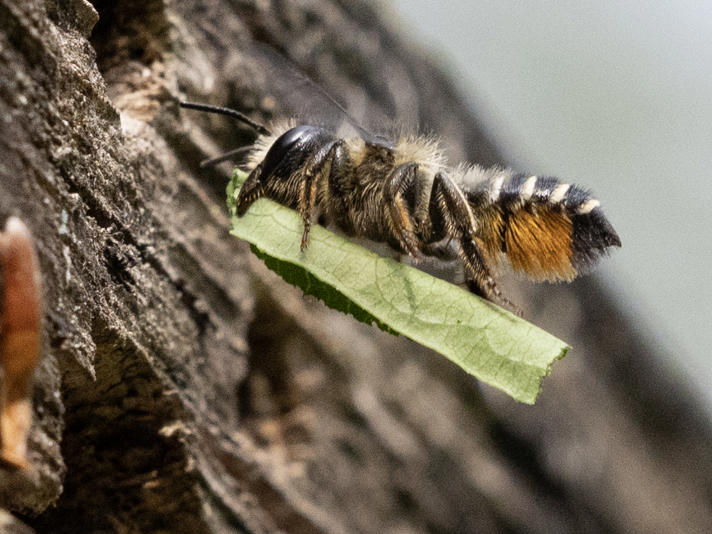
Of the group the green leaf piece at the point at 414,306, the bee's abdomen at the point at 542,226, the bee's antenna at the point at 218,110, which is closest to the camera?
the green leaf piece at the point at 414,306

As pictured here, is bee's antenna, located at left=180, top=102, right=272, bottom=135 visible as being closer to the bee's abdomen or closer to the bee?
the bee

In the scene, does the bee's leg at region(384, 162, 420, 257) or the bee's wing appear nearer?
the bee's leg at region(384, 162, 420, 257)

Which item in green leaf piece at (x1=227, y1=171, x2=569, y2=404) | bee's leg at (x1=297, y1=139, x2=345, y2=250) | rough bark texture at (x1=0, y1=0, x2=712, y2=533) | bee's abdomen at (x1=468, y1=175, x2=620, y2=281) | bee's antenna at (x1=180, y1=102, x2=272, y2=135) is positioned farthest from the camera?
bee's antenna at (x1=180, y1=102, x2=272, y2=135)

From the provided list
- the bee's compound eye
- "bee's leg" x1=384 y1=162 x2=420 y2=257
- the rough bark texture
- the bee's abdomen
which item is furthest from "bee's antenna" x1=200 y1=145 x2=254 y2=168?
the bee's abdomen

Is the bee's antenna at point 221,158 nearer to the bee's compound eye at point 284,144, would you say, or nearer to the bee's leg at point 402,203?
the bee's compound eye at point 284,144

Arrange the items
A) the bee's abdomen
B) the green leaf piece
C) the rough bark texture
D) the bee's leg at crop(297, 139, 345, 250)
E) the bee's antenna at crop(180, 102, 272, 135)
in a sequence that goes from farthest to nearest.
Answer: the bee's antenna at crop(180, 102, 272, 135)
the bee's abdomen
the bee's leg at crop(297, 139, 345, 250)
the green leaf piece
the rough bark texture

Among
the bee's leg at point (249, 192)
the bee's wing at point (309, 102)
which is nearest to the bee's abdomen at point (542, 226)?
the bee's wing at point (309, 102)

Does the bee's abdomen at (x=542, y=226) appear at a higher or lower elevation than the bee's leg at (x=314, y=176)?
higher

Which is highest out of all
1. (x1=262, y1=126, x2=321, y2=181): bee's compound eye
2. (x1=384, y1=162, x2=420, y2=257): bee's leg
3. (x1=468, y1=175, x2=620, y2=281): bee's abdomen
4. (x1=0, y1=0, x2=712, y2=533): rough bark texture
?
(x1=468, y1=175, x2=620, y2=281): bee's abdomen
